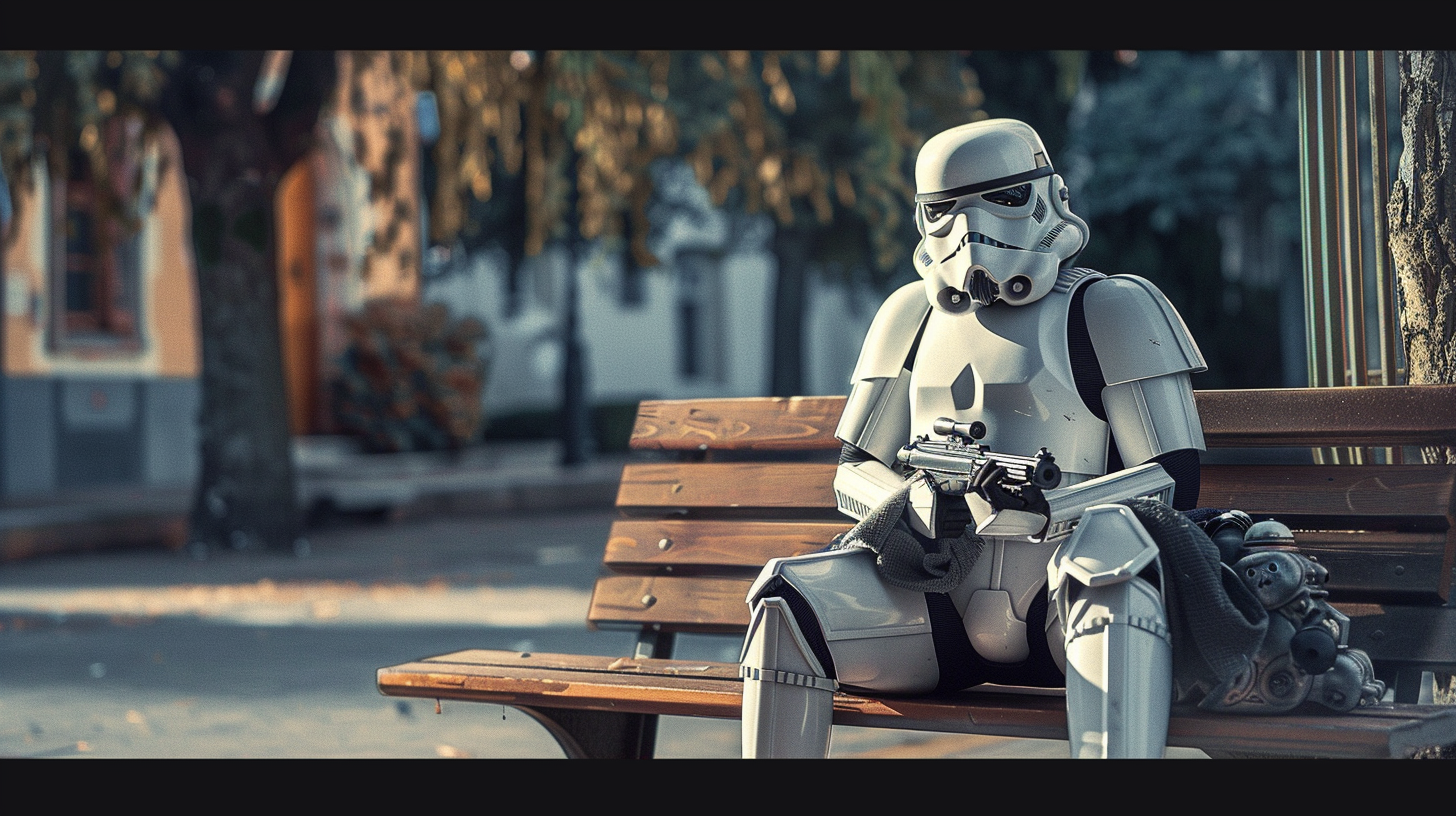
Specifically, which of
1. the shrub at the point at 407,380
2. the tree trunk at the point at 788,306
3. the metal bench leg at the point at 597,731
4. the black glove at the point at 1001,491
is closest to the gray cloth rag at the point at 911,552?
the black glove at the point at 1001,491

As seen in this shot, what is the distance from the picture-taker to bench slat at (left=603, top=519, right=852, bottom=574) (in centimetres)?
407

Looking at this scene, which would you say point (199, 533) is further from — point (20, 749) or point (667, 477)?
point (667, 477)

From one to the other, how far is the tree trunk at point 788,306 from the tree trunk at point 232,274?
30.5ft

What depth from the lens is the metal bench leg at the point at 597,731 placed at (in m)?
3.97

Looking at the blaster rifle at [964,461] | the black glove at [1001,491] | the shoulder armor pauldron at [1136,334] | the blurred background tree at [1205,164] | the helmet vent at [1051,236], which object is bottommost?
the black glove at [1001,491]

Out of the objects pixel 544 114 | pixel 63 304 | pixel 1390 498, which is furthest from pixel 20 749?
pixel 63 304

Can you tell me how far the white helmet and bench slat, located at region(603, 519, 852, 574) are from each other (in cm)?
93

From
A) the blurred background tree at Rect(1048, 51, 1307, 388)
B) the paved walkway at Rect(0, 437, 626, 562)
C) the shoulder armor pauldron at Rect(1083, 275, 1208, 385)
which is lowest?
the paved walkway at Rect(0, 437, 626, 562)

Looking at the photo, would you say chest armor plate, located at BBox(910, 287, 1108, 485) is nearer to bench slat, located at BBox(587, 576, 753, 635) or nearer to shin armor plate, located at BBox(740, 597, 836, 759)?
shin armor plate, located at BBox(740, 597, 836, 759)

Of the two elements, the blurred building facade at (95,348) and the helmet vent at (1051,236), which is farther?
the blurred building facade at (95,348)

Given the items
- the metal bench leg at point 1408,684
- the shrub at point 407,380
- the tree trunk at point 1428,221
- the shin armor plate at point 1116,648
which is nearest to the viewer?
the shin armor plate at point 1116,648

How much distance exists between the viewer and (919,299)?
344 centimetres

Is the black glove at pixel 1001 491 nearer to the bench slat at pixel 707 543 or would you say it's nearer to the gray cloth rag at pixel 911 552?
the gray cloth rag at pixel 911 552

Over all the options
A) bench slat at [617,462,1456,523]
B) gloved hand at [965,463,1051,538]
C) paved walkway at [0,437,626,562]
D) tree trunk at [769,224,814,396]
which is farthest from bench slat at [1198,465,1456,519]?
tree trunk at [769,224,814,396]
